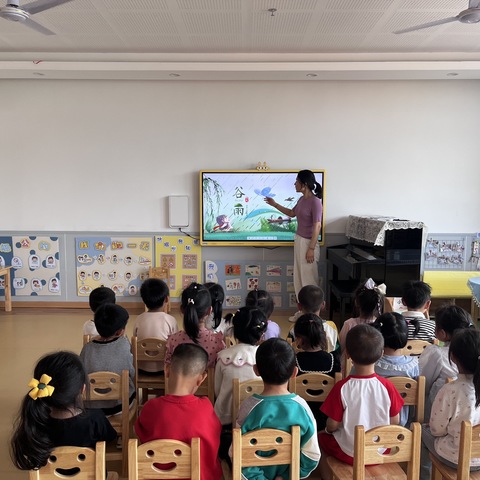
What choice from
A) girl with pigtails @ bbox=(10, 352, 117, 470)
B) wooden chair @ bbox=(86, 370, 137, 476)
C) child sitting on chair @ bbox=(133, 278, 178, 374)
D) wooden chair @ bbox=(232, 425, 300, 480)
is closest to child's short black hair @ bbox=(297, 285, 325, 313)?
child sitting on chair @ bbox=(133, 278, 178, 374)

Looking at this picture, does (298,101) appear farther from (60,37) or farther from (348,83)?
(60,37)

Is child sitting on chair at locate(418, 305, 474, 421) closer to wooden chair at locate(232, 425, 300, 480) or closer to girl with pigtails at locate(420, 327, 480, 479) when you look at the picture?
girl with pigtails at locate(420, 327, 480, 479)

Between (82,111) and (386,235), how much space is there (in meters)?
3.77

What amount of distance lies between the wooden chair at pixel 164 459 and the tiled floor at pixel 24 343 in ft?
4.19

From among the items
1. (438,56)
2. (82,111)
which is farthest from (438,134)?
(82,111)

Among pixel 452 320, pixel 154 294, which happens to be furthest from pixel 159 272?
pixel 452 320

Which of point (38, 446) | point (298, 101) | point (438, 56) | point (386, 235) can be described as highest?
point (438, 56)

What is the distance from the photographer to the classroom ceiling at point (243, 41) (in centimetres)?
386

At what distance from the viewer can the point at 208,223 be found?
222 inches

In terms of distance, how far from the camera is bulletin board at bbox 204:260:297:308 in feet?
18.8

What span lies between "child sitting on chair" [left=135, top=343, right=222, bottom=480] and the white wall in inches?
154

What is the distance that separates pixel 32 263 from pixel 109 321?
3.70 meters

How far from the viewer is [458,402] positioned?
1925 millimetres

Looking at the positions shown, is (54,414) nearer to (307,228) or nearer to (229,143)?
(307,228)
